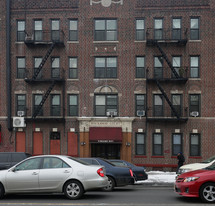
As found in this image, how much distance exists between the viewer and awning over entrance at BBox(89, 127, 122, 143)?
31.3 meters

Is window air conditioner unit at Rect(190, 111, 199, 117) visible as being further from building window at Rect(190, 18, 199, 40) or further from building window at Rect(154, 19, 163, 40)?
building window at Rect(154, 19, 163, 40)

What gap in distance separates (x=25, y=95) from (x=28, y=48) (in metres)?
3.75

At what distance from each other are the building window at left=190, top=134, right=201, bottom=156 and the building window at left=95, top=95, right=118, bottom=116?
630cm

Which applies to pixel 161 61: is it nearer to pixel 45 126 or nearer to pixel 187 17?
pixel 187 17

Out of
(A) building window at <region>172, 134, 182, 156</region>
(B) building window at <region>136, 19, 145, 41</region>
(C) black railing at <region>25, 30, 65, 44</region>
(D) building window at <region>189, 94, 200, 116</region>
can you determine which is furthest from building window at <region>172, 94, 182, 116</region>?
(C) black railing at <region>25, 30, 65, 44</region>

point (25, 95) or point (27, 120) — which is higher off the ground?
point (25, 95)

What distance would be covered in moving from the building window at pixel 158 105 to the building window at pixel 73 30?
789cm

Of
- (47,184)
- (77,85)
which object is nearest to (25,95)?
(77,85)

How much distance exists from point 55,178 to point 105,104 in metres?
19.1

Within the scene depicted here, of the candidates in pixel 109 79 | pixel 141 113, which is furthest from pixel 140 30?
pixel 141 113

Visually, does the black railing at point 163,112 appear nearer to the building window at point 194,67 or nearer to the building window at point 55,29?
the building window at point 194,67

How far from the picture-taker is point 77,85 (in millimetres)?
32312

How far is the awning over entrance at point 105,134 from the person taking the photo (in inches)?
1231

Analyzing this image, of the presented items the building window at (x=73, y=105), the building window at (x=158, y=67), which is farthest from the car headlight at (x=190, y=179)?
the building window at (x=73, y=105)
